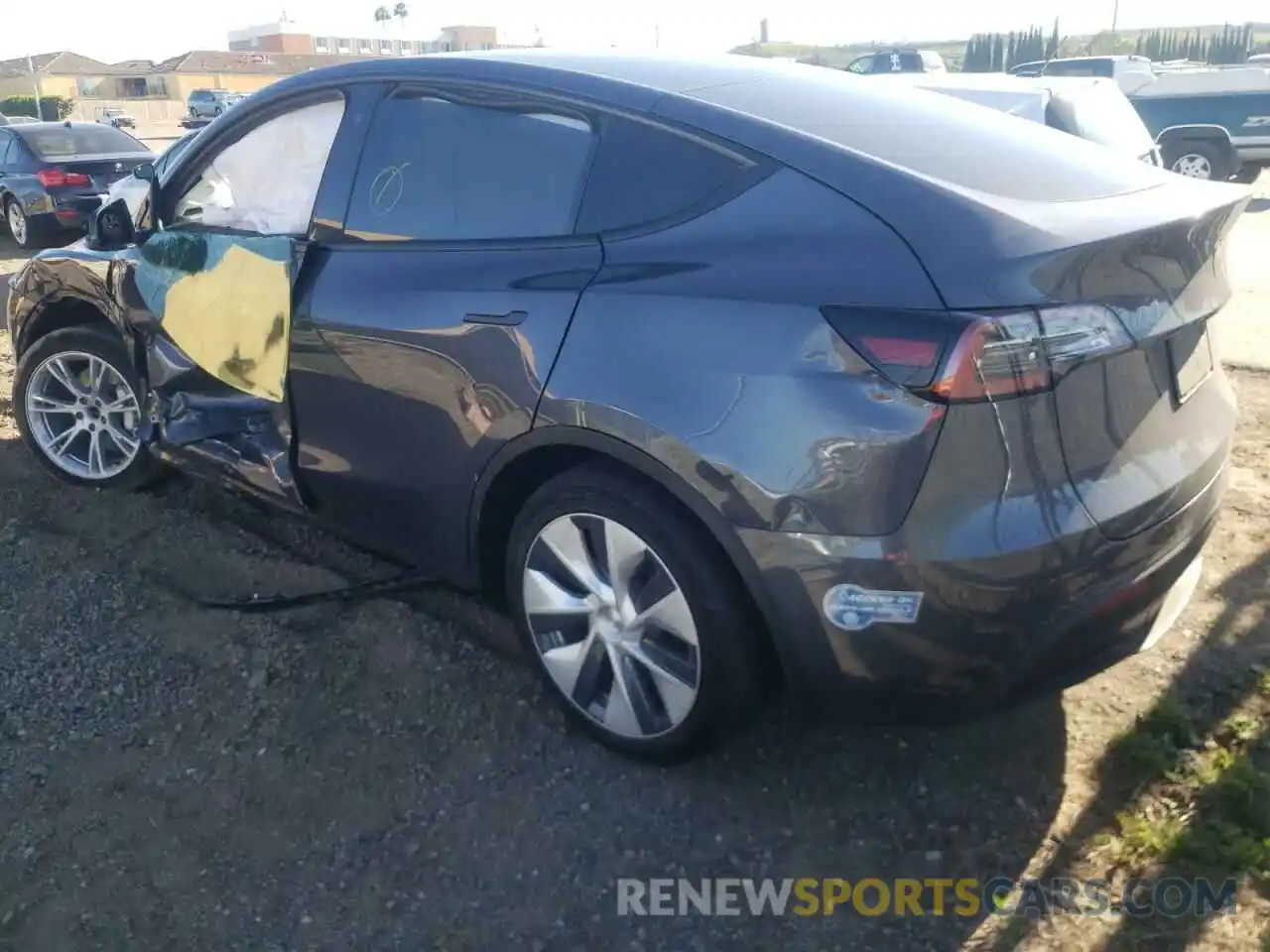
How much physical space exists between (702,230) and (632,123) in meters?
0.41

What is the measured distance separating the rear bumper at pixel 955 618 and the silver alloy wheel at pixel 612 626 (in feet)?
1.02

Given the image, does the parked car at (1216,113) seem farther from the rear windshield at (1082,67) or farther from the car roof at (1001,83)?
the car roof at (1001,83)

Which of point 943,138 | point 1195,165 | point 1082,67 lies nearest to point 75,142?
point 943,138

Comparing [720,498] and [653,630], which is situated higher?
[720,498]

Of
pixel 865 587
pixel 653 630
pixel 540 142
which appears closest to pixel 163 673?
pixel 653 630

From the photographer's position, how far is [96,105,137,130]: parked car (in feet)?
137

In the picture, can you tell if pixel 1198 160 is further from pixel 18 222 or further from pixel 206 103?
pixel 206 103

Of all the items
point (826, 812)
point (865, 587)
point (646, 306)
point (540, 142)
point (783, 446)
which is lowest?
point (826, 812)

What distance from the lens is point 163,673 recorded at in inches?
137

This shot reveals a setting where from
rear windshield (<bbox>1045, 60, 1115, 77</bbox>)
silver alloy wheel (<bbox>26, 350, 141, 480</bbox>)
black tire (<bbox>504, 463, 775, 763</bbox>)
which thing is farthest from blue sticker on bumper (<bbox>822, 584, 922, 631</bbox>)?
rear windshield (<bbox>1045, 60, 1115, 77</bbox>)

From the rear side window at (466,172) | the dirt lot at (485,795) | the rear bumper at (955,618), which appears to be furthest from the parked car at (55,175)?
the rear bumper at (955,618)

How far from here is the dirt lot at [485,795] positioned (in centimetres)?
257

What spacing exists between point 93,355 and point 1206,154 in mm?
13628

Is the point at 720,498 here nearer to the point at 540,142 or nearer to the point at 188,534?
the point at 540,142
